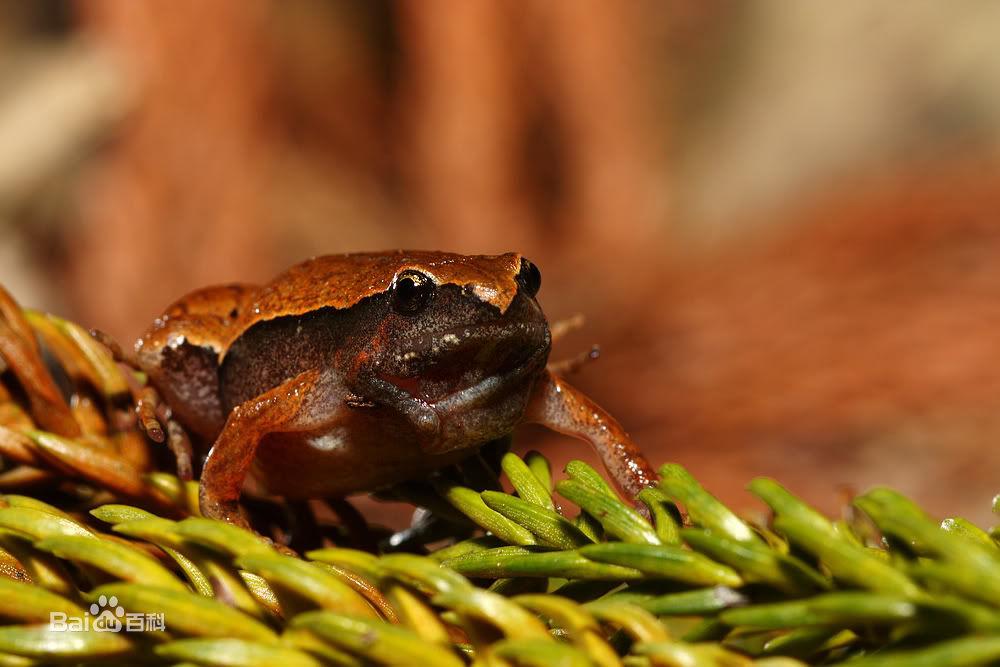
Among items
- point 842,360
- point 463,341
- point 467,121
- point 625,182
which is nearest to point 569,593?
point 463,341

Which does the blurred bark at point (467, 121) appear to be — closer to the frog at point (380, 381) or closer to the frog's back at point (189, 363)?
the frog's back at point (189, 363)

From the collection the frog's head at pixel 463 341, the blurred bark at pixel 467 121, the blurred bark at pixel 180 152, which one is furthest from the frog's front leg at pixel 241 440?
the blurred bark at pixel 467 121

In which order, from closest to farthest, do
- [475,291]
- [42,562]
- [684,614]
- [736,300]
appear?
[684,614] < [42,562] < [475,291] < [736,300]

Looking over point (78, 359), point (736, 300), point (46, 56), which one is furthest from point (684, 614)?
point (46, 56)

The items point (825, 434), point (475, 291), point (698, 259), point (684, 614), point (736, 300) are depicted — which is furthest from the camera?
point (698, 259)

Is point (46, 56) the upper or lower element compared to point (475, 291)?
upper

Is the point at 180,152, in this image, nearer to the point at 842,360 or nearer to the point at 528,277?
the point at 842,360

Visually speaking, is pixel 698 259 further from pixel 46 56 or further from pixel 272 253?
pixel 46 56
